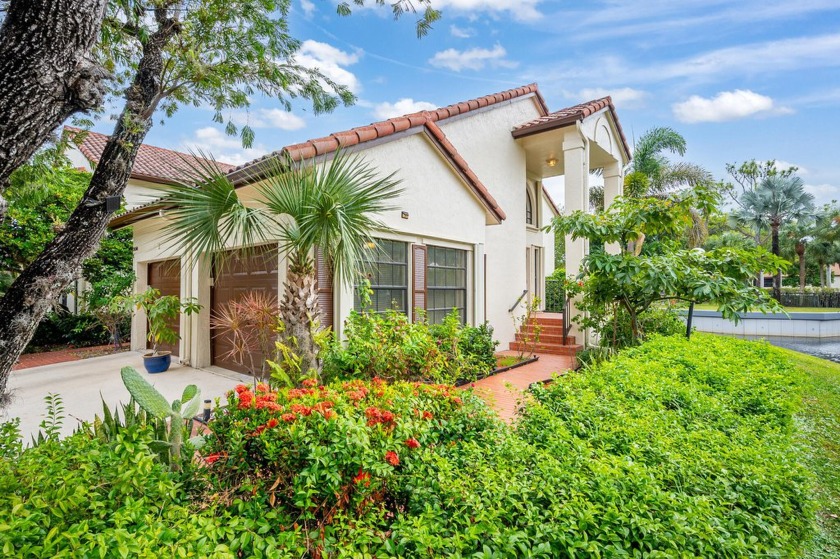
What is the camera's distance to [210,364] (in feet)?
29.5

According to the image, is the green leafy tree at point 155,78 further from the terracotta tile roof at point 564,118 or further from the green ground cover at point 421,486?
the terracotta tile roof at point 564,118

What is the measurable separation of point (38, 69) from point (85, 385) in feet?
26.2

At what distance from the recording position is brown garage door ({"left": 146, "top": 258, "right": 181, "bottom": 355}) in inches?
402

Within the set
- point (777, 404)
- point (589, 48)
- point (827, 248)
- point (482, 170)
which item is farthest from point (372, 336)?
point (827, 248)

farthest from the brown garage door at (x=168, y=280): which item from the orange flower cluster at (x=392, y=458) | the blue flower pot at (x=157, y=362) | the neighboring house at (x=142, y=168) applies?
the orange flower cluster at (x=392, y=458)

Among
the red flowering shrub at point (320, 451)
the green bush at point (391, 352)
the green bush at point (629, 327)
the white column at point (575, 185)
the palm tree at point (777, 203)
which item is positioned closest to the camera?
the red flowering shrub at point (320, 451)

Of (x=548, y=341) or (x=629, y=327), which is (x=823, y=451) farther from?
(x=548, y=341)

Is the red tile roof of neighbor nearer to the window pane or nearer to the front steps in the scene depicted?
the window pane

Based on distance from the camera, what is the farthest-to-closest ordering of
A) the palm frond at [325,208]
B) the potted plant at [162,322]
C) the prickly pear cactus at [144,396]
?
the potted plant at [162,322] → the palm frond at [325,208] → the prickly pear cactus at [144,396]

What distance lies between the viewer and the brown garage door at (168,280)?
10203mm

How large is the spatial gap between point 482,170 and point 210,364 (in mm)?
8679

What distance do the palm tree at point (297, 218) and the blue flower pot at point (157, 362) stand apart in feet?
16.9

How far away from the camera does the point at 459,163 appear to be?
858cm

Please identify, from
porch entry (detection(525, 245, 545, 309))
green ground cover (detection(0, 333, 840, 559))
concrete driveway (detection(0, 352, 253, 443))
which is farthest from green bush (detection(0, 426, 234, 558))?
porch entry (detection(525, 245, 545, 309))
